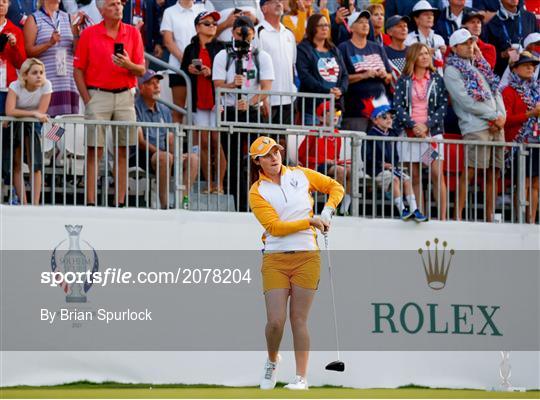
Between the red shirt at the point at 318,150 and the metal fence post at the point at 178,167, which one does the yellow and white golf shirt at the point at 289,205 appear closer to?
the metal fence post at the point at 178,167

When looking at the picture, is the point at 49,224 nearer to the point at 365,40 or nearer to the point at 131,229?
the point at 131,229

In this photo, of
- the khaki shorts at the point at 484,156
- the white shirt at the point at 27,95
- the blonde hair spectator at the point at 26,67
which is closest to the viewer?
the blonde hair spectator at the point at 26,67

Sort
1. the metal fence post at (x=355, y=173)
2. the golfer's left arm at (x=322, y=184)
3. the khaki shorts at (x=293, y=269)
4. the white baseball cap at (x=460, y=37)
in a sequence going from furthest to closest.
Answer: the white baseball cap at (x=460, y=37)
the metal fence post at (x=355, y=173)
the golfer's left arm at (x=322, y=184)
the khaki shorts at (x=293, y=269)

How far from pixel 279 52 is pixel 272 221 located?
3.75 metres

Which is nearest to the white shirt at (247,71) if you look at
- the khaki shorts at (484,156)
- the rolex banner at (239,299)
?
the rolex banner at (239,299)

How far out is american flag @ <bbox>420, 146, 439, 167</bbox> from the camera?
17016 mm

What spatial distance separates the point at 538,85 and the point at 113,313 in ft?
19.0

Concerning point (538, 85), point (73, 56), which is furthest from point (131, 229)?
point (538, 85)

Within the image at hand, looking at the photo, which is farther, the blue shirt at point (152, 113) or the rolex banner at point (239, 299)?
the blue shirt at point (152, 113)

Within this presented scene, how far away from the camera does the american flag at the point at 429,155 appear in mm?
17016

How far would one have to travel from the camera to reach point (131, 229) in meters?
15.9

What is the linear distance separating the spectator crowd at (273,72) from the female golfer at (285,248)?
93.2 inches

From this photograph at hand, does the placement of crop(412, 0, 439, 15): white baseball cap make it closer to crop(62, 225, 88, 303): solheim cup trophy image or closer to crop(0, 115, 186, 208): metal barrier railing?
crop(0, 115, 186, 208): metal barrier railing

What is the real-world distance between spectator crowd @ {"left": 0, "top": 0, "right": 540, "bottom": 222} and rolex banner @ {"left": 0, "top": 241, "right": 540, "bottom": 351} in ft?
2.11
